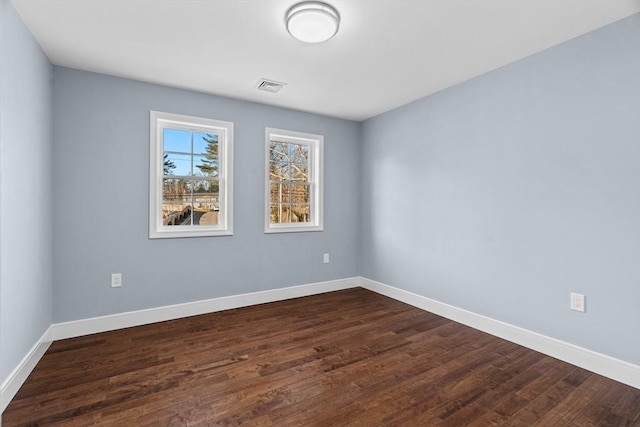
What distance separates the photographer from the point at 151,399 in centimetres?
194

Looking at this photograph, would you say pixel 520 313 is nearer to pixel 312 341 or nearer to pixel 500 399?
pixel 500 399

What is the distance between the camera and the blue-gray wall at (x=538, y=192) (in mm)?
2193

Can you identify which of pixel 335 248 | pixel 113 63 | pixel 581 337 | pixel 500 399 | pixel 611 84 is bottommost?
pixel 500 399

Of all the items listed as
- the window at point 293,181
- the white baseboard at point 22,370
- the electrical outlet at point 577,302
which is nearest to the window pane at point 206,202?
the window at point 293,181

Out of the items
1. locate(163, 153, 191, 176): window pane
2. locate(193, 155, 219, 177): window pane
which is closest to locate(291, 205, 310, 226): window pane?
locate(193, 155, 219, 177): window pane

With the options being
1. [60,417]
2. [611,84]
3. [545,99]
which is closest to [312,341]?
[60,417]

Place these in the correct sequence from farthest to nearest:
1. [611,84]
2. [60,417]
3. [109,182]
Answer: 1. [109,182]
2. [611,84]
3. [60,417]

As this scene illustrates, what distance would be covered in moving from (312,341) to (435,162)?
94.1 inches

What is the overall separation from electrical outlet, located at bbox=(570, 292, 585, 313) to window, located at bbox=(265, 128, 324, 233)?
2.85 metres

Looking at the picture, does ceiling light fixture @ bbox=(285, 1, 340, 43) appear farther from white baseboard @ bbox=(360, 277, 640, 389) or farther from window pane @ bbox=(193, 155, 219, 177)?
white baseboard @ bbox=(360, 277, 640, 389)

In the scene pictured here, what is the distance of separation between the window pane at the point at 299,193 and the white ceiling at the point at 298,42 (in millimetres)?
1403

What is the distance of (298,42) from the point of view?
2500 mm

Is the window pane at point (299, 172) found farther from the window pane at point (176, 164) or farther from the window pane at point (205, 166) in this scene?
the window pane at point (176, 164)

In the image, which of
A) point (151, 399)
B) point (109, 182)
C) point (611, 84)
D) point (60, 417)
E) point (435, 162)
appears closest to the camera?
point (60, 417)
